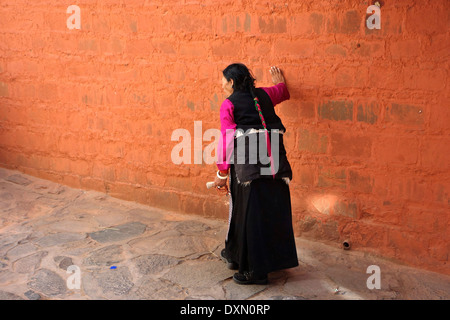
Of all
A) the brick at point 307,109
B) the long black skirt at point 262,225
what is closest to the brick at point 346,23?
the brick at point 307,109

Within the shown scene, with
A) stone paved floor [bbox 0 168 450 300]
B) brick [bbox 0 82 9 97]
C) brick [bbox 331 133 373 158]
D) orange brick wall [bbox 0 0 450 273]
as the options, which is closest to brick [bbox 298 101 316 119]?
orange brick wall [bbox 0 0 450 273]

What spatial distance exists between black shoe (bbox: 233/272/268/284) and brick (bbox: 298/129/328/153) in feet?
4.29

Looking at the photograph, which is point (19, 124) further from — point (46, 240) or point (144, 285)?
point (144, 285)

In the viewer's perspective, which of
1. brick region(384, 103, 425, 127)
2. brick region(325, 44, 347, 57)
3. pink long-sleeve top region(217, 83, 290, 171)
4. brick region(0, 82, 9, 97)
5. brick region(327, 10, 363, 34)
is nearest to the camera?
pink long-sleeve top region(217, 83, 290, 171)

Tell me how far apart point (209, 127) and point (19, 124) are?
2.80 meters

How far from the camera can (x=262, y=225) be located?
392cm

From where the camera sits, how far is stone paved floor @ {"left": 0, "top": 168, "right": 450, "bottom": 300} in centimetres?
387

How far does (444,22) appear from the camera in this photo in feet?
12.8

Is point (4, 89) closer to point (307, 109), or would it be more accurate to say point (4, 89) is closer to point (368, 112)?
point (307, 109)

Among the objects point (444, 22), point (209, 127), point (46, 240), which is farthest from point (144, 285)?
point (444, 22)

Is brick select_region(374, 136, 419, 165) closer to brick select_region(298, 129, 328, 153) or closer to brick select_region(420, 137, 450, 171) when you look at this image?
brick select_region(420, 137, 450, 171)

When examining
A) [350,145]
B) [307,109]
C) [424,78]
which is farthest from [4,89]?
[424,78]

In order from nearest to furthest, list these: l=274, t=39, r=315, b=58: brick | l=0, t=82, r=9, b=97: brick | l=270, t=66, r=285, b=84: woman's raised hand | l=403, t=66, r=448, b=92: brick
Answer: l=403, t=66, r=448, b=92: brick → l=274, t=39, r=315, b=58: brick → l=270, t=66, r=285, b=84: woman's raised hand → l=0, t=82, r=9, b=97: brick

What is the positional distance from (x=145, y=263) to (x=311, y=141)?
184 centimetres
